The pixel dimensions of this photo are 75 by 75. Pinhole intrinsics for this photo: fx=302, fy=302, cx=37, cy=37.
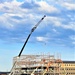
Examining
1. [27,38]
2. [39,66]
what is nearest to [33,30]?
[27,38]

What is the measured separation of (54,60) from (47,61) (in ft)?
10.1

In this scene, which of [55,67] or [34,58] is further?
[55,67]

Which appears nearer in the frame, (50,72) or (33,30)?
(33,30)

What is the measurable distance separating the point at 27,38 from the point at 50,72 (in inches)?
1947

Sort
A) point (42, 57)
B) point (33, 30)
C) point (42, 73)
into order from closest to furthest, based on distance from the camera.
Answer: point (33, 30) < point (42, 57) < point (42, 73)

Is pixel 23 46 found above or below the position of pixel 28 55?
below

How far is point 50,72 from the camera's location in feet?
462

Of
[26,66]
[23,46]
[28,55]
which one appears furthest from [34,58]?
[23,46]

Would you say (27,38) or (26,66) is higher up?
(26,66)

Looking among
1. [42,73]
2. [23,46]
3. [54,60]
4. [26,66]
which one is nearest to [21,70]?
[26,66]

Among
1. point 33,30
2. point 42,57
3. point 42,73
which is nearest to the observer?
point 33,30

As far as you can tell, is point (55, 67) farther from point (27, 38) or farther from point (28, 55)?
point (27, 38)

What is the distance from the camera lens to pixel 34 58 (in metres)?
131

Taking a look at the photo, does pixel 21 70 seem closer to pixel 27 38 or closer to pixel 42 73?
pixel 42 73
